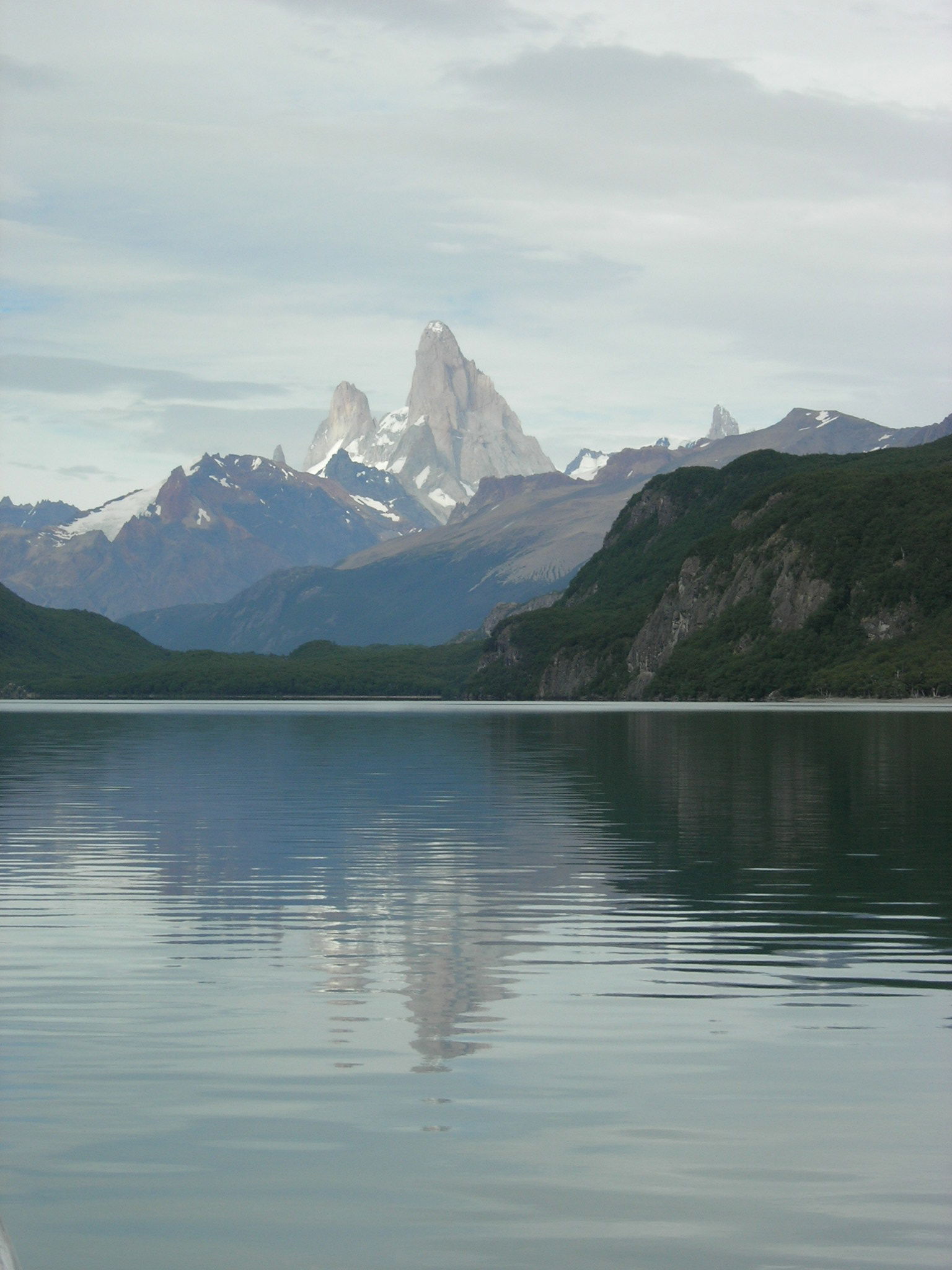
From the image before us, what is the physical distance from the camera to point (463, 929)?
3897 centimetres

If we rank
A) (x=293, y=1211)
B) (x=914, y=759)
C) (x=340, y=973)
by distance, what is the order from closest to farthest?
(x=293, y=1211) < (x=340, y=973) < (x=914, y=759)

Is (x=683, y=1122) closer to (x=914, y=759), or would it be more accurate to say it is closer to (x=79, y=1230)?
(x=79, y=1230)

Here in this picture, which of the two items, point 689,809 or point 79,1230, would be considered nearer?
point 79,1230

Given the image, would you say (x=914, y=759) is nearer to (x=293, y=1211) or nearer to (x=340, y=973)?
(x=340, y=973)

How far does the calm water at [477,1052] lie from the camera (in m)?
17.3

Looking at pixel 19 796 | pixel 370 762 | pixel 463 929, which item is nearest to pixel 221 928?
pixel 463 929

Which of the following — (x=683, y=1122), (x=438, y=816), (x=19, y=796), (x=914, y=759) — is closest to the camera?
(x=683, y=1122)

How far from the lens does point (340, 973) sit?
33.1 meters

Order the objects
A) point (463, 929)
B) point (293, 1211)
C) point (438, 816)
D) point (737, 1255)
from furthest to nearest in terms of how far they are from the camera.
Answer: point (438, 816) < point (463, 929) < point (293, 1211) < point (737, 1255)

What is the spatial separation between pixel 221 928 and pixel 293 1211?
22419mm

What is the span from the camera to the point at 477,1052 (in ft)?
83.7

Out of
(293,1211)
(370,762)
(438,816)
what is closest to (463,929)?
(293,1211)

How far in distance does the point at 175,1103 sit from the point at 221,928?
1748 cm

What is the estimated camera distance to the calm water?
17266 millimetres
